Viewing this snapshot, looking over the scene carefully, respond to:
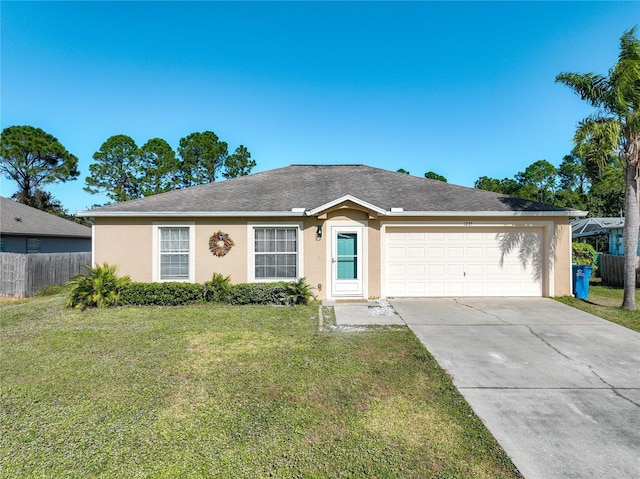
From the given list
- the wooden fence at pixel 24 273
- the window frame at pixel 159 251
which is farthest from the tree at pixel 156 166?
the window frame at pixel 159 251

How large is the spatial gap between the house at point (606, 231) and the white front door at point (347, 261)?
60.6 ft

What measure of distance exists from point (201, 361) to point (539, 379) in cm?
493

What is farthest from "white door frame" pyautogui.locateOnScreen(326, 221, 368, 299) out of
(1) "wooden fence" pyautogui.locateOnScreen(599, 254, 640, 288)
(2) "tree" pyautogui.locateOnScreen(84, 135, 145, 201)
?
(2) "tree" pyautogui.locateOnScreen(84, 135, 145, 201)

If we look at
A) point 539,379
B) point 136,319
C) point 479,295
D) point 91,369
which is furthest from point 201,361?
point 479,295

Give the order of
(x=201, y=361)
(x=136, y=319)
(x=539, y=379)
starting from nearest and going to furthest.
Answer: (x=539, y=379)
(x=201, y=361)
(x=136, y=319)

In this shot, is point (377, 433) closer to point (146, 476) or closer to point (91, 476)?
point (146, 476)

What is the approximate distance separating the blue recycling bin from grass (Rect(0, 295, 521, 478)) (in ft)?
24.3

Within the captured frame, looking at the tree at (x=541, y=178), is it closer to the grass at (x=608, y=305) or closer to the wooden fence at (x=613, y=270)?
the wooden fence at (x=613, y=270)

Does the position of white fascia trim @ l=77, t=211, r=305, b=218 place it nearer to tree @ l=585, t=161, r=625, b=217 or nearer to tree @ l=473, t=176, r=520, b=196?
tree @ l=585, t=161, r=625, b=217

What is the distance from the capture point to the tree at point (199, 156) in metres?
31.2

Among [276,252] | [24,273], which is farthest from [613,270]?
[24,273]

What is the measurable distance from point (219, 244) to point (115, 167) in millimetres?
27916

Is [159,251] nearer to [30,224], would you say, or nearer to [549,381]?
[549,381]

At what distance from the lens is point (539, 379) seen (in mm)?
4211
